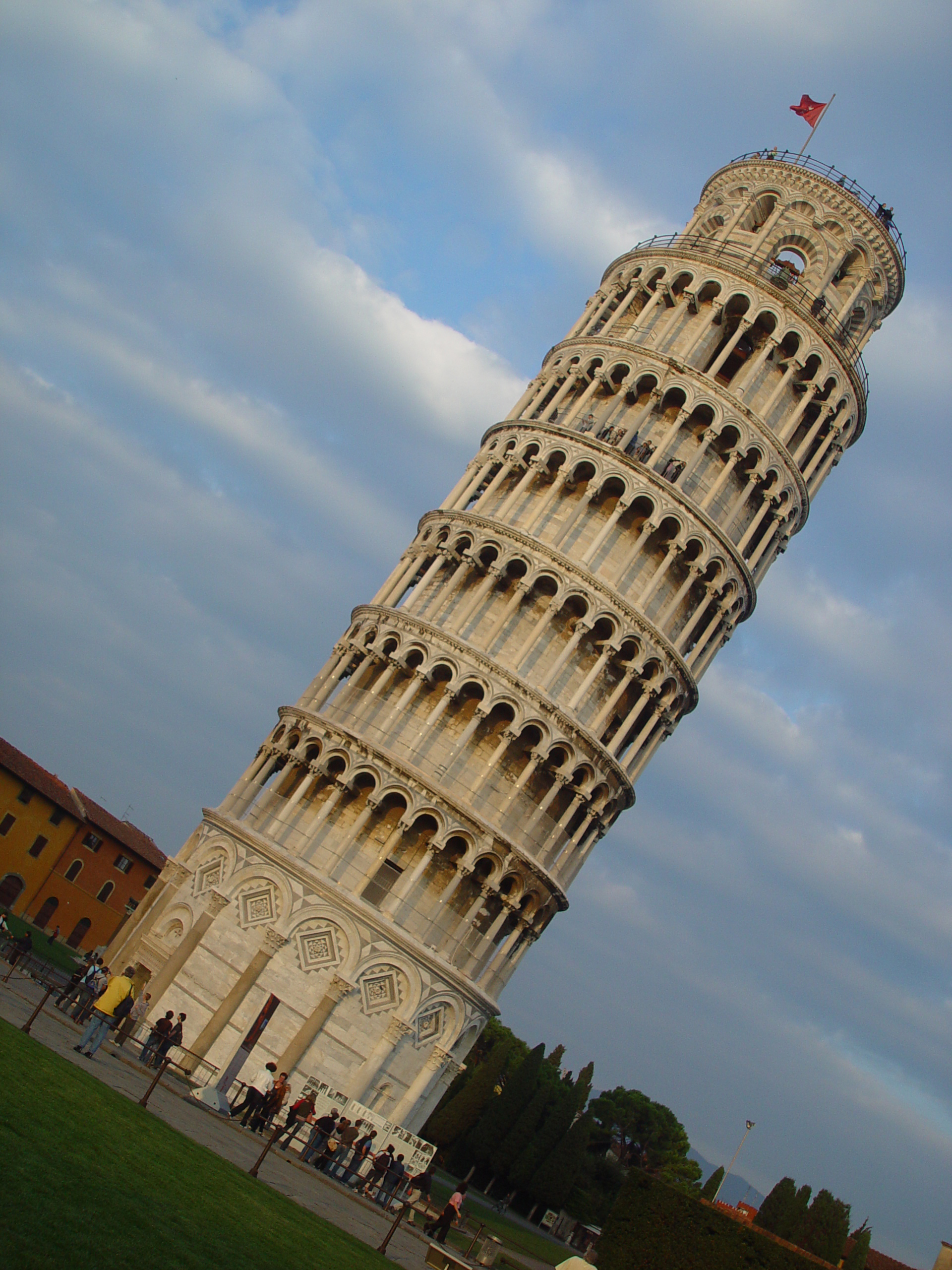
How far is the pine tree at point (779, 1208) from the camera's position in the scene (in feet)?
179

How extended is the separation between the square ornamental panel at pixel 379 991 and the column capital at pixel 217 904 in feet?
15.4

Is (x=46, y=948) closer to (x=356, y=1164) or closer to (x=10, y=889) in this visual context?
(x=10, y=889)

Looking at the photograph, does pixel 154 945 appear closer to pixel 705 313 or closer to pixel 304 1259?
pixel 304 1259

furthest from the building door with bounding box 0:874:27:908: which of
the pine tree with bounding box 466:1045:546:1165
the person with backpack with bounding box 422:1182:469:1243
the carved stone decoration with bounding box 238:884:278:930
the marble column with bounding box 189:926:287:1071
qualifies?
the person with backpack with bounding box 422:1182:469:1243

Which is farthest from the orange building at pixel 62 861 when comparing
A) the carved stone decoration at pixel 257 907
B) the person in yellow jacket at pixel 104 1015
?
the person in yellow jacket at pixel 104 1015

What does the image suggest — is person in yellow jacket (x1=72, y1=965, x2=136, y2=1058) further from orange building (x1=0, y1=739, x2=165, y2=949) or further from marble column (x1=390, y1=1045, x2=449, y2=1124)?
orange building (x1=0, y1=739, x2=165, y2=949)

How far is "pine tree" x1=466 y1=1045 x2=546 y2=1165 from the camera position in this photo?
57625 millimetres

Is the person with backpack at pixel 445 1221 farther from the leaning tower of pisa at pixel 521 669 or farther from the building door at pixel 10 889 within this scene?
the building door at pixel 10 889

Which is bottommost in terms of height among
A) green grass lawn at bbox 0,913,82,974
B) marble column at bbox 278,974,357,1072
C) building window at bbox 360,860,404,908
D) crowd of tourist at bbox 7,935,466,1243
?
green grass lawn at bbox 0,913,82,974

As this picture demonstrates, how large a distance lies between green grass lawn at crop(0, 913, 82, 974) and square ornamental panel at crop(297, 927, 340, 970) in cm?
1507

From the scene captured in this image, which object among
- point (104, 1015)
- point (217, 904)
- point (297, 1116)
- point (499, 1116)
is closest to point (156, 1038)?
point (297, 1116)

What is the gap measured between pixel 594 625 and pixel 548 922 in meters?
9.58

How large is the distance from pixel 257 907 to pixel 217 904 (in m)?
1.23

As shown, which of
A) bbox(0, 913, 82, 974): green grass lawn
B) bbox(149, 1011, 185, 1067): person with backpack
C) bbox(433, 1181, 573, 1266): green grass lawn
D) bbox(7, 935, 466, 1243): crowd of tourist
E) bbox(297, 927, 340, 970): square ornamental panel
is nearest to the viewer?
bbox(7, 935, 466, 1243): crowd of tourist
